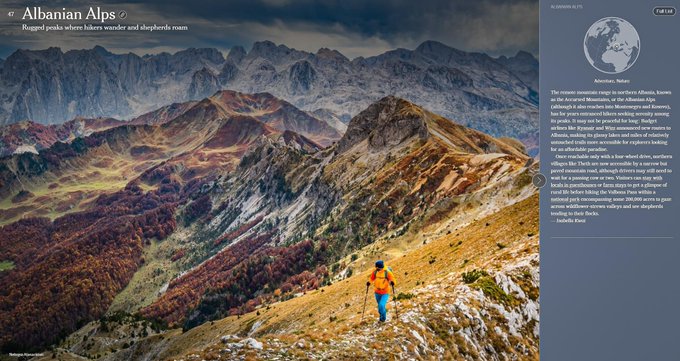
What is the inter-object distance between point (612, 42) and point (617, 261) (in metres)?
9.74

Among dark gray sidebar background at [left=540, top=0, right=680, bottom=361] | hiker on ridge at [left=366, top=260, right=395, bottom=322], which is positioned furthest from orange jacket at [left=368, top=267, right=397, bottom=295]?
dark gray sidebar background at [left=540, top=0, right=680, bottom=361]

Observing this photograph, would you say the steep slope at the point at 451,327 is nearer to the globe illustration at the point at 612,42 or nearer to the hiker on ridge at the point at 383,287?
the hiker on ridge at the point at 383,287

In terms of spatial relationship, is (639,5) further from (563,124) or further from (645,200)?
(645,200)

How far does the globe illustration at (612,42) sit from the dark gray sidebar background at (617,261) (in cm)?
27

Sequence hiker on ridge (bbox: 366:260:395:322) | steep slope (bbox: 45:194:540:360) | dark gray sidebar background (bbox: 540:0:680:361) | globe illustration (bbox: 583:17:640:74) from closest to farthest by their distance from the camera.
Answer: steep slope (bbox: 45:194:540:360) < dark gray sidebar background (bbox: 540:0:680:361) < globe illustration (bbox: 583:17:640:74) < hiker on ridge (bbox: 366:260:395:322)

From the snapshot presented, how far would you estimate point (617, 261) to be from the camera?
20016mm

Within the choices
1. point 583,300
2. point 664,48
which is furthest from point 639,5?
point 583,300

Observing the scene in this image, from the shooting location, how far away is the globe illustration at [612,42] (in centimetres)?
2005

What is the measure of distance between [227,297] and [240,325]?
136135 millimetres

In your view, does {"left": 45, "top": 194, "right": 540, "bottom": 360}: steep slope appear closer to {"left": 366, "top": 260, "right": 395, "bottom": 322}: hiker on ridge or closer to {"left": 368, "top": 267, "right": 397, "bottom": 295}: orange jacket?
{"left": 366, "top": 260, "right": 395, "bottom": 322}: hiker on ridge

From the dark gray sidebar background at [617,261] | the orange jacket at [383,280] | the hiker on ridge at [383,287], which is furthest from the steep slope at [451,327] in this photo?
the dark gray sidebar background at [617,261]

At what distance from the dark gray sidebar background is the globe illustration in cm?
27

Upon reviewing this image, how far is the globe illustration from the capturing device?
2005 centimetres

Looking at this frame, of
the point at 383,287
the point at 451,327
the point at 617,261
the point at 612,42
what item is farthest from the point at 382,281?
the point at 612,42
